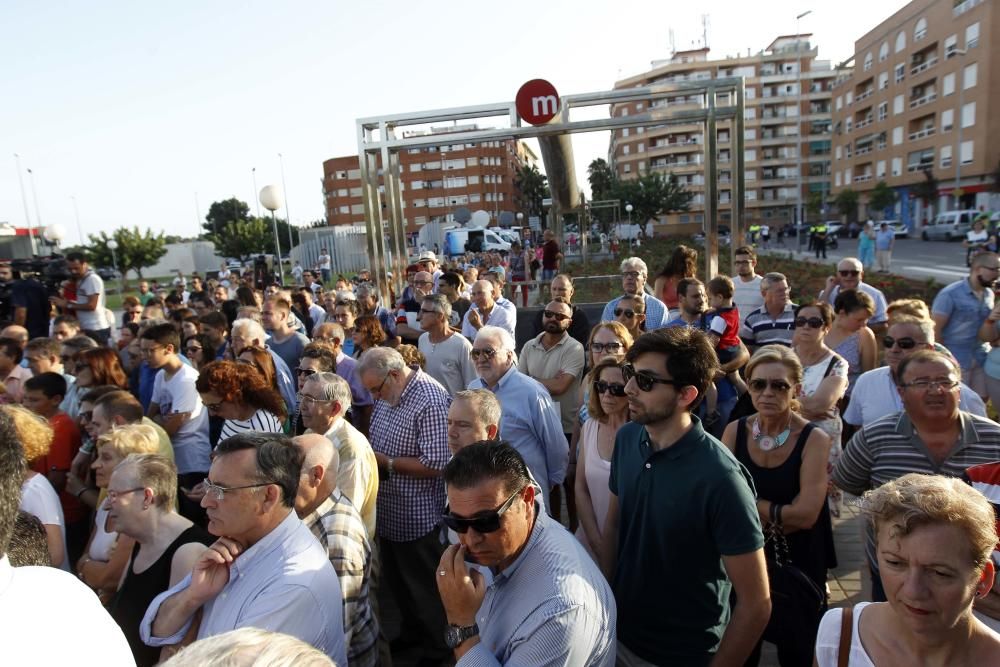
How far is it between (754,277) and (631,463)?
5404 millimetres

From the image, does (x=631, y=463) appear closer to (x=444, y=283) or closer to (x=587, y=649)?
(x=587, y=649)

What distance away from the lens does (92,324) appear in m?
8.58

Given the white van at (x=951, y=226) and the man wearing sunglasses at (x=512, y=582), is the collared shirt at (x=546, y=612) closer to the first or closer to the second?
the man wearing sunglasses at (x=512, y=582)

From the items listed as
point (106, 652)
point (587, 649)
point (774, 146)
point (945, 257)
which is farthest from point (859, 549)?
point (774, 146)

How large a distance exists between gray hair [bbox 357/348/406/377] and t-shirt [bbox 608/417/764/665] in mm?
1771

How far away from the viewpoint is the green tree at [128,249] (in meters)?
44.2

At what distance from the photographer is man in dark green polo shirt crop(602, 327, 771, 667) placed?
6.75 feet

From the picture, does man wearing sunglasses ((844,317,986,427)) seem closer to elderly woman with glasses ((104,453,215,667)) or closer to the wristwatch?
the wristwatch

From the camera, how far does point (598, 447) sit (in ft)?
10.6

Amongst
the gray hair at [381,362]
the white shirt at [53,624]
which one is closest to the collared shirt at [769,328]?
the gray hair at [381,362]

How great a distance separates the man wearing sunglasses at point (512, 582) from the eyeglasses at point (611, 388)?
1345 mm

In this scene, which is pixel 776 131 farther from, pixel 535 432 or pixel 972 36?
pixel 535 432

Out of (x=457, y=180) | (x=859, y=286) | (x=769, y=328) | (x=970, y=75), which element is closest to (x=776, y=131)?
(x=970, y=75)

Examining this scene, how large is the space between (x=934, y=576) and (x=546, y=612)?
956 millimetres
